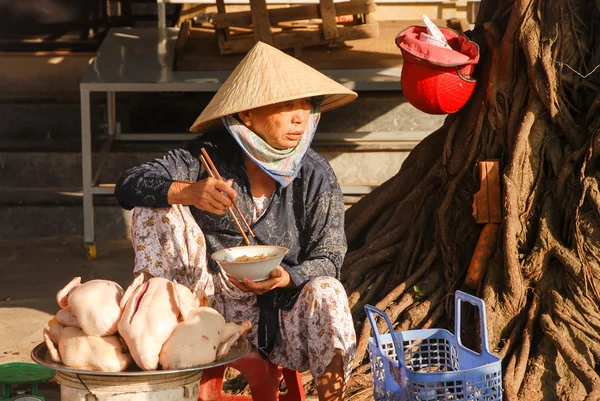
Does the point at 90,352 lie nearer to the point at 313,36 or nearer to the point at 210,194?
the point at 210,194

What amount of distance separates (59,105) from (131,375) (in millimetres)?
5459

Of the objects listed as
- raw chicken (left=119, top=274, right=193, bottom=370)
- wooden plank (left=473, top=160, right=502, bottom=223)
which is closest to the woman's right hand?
raw chicken (left=119, top=274, right=193, bottom=370)

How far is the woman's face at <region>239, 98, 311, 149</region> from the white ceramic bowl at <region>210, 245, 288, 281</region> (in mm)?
423

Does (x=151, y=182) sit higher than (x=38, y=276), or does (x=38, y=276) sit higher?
(x=151, y=182)

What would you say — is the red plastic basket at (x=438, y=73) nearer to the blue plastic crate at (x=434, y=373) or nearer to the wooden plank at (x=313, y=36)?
the blue plastic crate at (x=434, y=373)

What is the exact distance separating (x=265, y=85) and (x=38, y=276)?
317 centimetres

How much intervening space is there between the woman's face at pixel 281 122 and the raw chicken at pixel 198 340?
794 millimetres

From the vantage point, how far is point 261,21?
6.91m

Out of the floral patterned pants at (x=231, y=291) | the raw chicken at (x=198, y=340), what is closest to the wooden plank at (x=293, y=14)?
the floral patterned pants at (x=231, y=291)

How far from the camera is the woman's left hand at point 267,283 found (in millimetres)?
3541

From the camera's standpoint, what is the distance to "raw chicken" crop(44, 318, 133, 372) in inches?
124

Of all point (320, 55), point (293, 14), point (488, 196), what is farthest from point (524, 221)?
point (293, 14)

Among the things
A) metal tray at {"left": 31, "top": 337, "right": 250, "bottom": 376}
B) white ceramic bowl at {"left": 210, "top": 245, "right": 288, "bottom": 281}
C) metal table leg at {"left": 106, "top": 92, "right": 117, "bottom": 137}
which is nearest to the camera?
metal tray at {"left": 31, "top": 337, "right": 250, "bottom": 376}

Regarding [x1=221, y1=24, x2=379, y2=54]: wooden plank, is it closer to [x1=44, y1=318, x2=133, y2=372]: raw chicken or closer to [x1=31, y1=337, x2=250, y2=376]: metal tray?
[x1=31, y1=337, x2=250, y2=376]: metal tray
